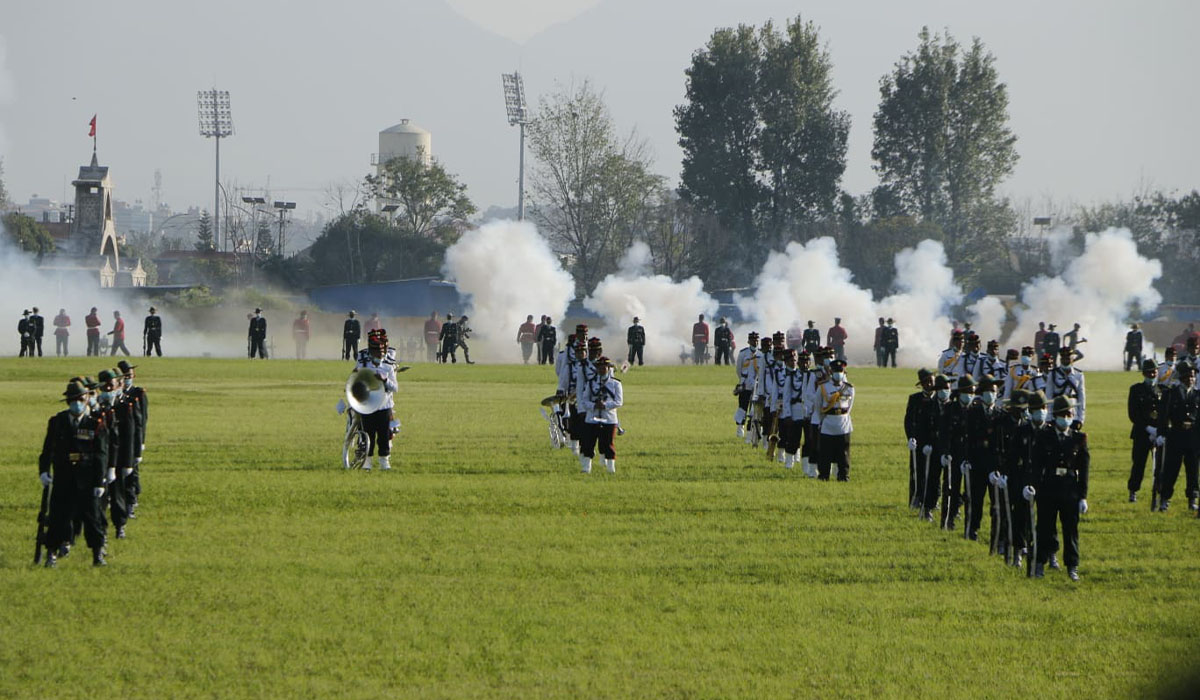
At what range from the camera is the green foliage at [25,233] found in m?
80.3

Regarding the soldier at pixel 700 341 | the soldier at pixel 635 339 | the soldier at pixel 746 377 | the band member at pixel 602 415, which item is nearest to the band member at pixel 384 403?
the band member at pixel 602 415

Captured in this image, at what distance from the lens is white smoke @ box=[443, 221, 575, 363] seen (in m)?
64.6

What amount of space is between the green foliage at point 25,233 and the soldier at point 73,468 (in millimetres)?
71689

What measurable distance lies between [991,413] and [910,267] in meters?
58.8

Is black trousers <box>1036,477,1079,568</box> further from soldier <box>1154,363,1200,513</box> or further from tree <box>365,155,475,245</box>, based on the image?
tree <box>365,155,475,245</box>

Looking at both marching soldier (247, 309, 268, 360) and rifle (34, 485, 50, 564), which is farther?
marching soldier (247, 309, 268, 360)

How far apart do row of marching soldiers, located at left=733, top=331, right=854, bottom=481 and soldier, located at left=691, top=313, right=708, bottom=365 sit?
29310 millimetres

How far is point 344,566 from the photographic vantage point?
13117 millimetres

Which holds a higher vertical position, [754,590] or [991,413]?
[991,413]

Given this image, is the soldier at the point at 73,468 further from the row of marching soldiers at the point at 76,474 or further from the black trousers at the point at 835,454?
the black trousers at the point at 835,454

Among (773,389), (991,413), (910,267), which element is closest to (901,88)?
(910,267)

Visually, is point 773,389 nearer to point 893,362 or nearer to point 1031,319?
point 893,362

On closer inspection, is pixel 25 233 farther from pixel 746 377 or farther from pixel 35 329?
pixel 746 377

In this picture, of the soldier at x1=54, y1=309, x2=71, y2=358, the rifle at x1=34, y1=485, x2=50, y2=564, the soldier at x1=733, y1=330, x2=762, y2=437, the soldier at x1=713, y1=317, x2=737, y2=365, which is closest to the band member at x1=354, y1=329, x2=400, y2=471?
the soldier at x1=733, y1=330, x2=762, y2=437
